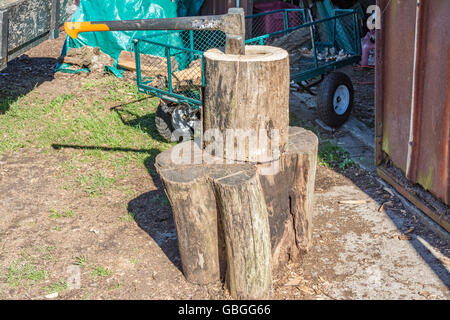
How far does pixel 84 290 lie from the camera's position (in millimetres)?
3764

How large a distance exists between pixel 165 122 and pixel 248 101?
10.0 ft

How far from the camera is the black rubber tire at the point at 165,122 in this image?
250 inches

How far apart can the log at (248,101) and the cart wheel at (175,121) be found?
2.71 metres

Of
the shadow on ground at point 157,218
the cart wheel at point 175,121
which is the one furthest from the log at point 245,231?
Answer: the cart wheel at point 175,121

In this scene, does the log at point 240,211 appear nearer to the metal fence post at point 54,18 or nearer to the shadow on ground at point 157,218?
the shadow on ground at point 157,218

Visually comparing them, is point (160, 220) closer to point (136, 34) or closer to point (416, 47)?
point (416, 47)

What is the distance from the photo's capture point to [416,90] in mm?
4359

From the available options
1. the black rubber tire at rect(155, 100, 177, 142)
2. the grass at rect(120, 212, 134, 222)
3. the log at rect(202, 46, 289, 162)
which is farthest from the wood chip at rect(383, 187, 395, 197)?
the black rubber tire at rect(155, 100, 177, 142)

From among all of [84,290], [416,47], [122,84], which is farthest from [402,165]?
[122,84]

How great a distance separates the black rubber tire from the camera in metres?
6.36

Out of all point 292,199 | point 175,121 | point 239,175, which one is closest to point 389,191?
point 292,199

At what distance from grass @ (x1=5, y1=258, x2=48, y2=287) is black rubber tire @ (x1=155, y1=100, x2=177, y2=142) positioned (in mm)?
2648

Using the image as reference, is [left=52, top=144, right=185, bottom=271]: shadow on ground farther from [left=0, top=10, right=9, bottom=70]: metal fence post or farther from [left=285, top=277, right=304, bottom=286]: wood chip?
[left=0, top=10, right=9, bottom=70]: metal fence post

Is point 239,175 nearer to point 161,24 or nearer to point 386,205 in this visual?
point 161,24
